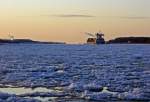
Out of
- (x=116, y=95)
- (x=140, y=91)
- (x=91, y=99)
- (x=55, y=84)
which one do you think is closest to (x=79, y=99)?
(x=91, y=99)

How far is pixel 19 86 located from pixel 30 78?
11.6 ft

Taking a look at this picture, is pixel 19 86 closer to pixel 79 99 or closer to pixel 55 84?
pixel 55 84

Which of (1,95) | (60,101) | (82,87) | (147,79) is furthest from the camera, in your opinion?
(147,79)

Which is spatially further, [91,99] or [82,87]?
[82,87]

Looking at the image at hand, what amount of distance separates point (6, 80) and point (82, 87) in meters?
4.99

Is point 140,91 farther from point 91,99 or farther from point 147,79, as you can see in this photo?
point 147,79

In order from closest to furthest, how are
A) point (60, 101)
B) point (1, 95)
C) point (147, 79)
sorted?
point (60, 101), point (1, 95), point (147, 79)

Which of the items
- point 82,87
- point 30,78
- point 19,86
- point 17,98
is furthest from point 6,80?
point 17,98

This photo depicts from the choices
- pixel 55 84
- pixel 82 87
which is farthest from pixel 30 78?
pixel 82 87

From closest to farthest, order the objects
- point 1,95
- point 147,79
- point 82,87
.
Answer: point 1,95 < point 82,87 < point 147,79

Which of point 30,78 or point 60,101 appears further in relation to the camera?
point 30,78

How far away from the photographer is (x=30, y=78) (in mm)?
26375

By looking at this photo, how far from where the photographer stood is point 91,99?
18.8 metres

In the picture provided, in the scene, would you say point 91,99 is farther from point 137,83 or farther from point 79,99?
point 137,83
